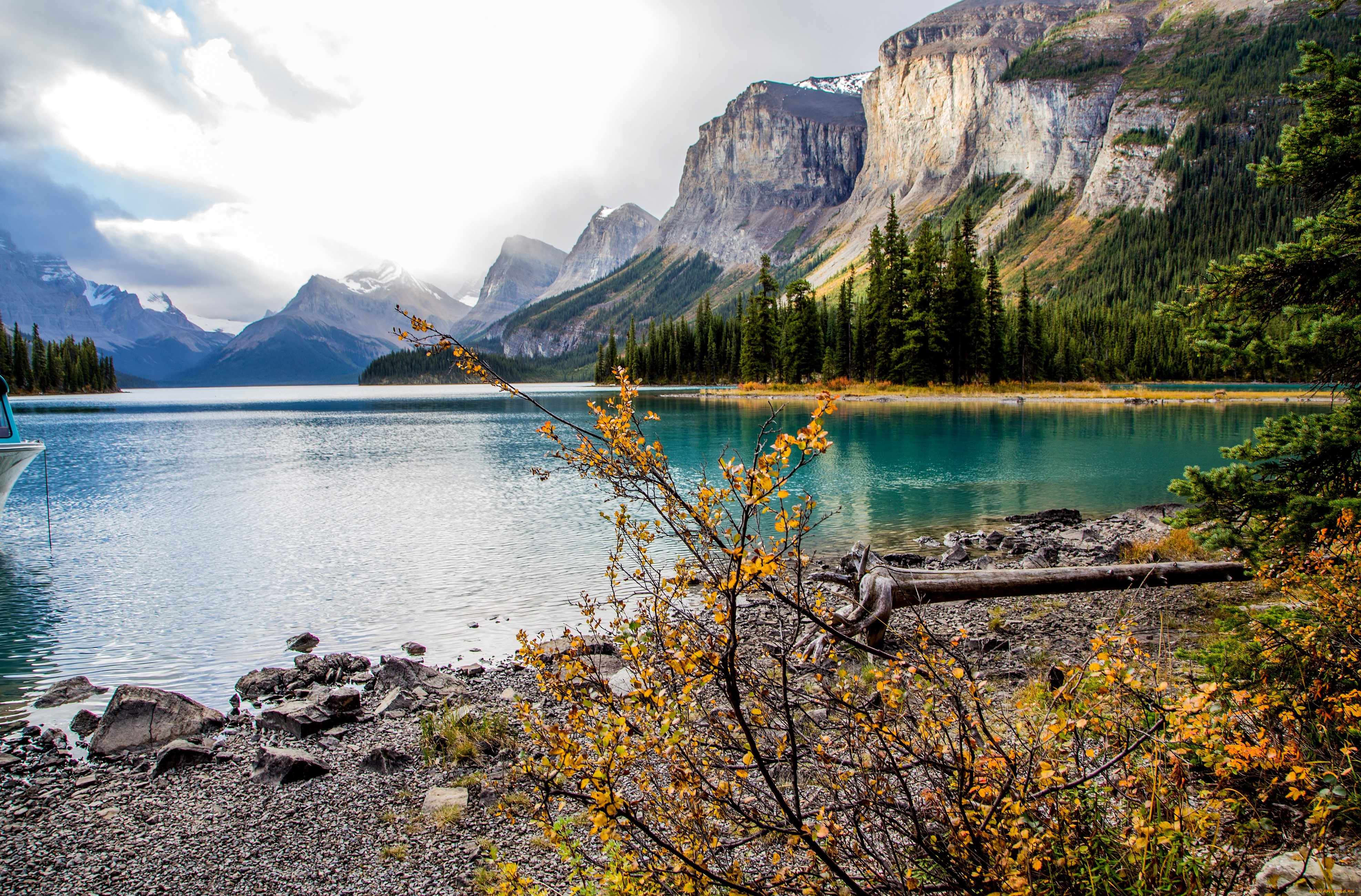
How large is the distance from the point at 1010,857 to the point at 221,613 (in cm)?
1649

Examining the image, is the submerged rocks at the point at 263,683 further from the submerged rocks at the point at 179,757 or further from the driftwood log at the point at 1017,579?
the driftwood log at the point at 1017,579

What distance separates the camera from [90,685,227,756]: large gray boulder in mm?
8359

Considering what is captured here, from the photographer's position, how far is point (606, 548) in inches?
750

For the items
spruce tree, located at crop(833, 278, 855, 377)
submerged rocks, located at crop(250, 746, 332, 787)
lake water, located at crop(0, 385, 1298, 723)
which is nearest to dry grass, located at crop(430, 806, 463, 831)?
submerged rocks, located at crop(250, 746, 332, 787)

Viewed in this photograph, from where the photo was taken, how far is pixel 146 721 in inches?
341

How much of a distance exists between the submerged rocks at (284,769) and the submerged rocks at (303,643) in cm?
523

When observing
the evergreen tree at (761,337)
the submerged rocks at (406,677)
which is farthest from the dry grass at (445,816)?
the evergreen tree at (761,337)

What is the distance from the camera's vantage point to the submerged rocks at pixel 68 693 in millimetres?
10078

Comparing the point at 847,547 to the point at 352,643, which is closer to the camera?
the point at 352,643

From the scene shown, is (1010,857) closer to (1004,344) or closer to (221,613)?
(221,613)

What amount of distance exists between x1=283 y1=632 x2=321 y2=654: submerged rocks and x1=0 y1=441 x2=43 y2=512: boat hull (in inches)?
621

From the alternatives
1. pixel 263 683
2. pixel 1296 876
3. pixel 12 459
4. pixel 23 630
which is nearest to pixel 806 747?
pixel 1296 876

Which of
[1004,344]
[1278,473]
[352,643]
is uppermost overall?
[1004,344]

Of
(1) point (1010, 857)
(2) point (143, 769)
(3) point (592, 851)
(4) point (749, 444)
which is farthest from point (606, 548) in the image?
(4) point (749, 444)
